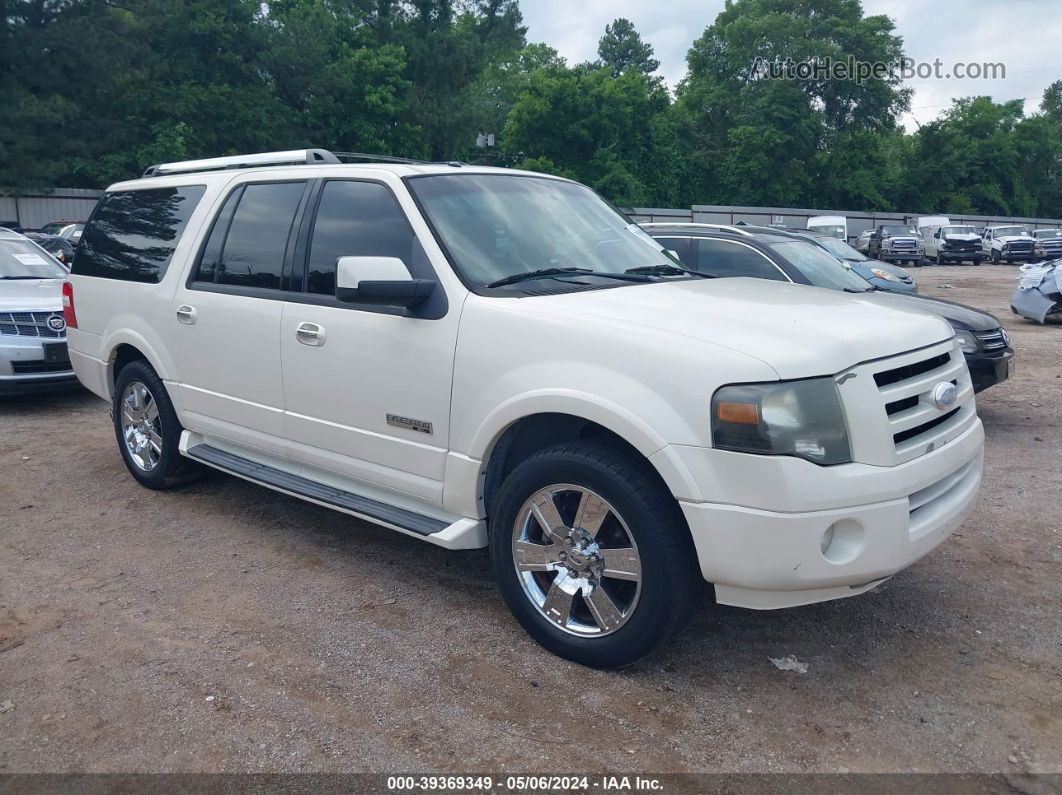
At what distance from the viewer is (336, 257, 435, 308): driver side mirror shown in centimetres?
372

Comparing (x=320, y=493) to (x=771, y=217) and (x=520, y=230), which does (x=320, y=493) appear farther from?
(x=771, y=217)

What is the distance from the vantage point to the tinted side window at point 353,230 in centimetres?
422

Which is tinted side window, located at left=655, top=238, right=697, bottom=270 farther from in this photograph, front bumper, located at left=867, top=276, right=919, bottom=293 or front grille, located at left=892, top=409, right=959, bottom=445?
front grille, located at left=892, top=409, right=959, bottom=445

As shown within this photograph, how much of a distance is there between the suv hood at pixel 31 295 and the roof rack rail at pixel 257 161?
2.83 metres

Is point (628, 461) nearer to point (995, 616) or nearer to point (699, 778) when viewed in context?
point (699, 778)

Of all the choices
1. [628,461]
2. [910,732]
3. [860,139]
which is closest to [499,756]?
[628,461]

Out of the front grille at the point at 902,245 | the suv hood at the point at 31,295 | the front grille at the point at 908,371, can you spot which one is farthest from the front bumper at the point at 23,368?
the front grille at the point at 902,245

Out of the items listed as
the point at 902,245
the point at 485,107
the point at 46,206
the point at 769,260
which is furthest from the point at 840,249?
the point at 485,107

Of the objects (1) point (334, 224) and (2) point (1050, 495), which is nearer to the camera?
(1) point (334, 224)

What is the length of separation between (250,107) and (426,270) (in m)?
35.7

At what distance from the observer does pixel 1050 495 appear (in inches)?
230

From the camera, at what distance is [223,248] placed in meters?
5.07

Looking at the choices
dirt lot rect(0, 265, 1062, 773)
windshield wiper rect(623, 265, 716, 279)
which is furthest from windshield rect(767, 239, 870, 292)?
windshield wiper rect(623, 265, 716, 279)

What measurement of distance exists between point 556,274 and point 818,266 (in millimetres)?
5962
